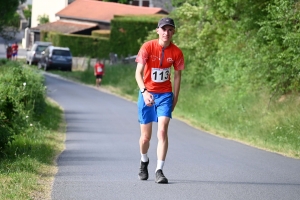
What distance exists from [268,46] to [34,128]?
6962 mm

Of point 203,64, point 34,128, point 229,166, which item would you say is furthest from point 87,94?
point 229,166

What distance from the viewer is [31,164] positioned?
12023mm

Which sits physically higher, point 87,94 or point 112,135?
point 112,135

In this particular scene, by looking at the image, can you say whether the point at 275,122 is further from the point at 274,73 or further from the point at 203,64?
the point at 203,64

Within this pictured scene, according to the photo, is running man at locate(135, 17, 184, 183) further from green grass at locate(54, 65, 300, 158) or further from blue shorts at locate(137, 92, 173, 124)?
green grass at locate(54, 65, 300, 158)

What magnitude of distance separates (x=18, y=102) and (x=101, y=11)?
142ft

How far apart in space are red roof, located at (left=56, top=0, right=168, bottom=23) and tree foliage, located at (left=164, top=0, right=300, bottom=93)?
23612 mm

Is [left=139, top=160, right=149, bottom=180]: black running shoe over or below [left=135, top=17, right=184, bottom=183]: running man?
below

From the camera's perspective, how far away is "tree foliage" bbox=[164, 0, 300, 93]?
20641 mm

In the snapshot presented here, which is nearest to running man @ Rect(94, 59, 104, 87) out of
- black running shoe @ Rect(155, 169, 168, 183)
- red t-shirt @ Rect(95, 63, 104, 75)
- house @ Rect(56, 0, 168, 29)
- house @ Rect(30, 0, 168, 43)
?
red t-shirt @ Rect(95, 63, 104, 75)

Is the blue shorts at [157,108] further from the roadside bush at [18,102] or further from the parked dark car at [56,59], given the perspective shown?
the parked dark car at [56,59]

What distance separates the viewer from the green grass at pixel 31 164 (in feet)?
31.3

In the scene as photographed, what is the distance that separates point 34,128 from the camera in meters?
18.6

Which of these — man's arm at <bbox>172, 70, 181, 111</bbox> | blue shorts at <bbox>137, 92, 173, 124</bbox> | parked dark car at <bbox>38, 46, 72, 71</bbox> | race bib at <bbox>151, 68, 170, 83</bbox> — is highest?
race bib at <bbox>151, 68, 170, 83</bbox>
